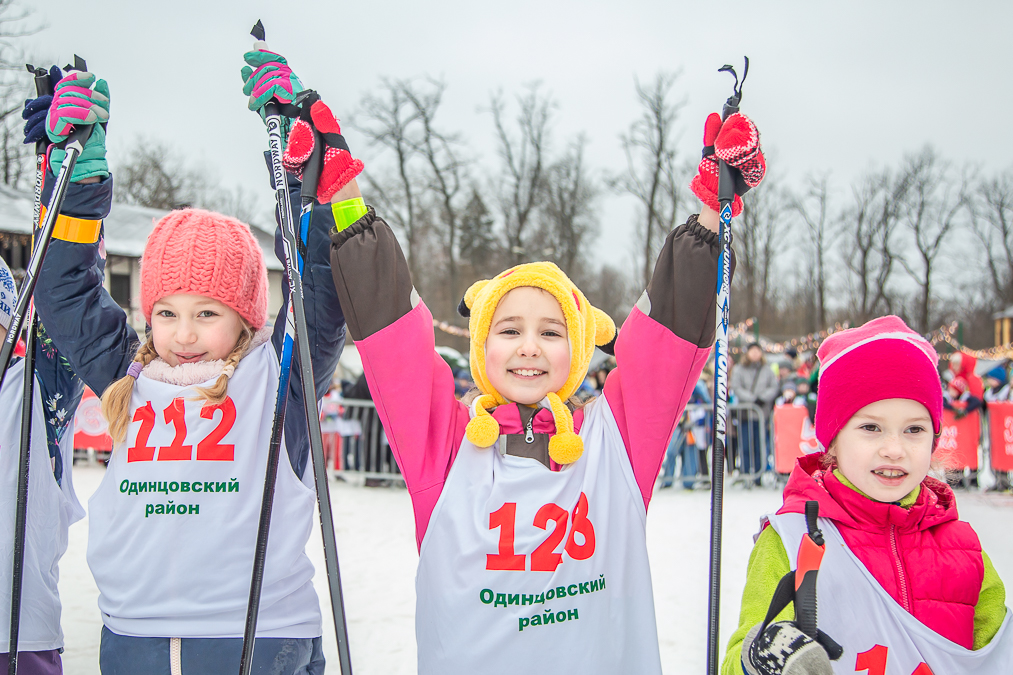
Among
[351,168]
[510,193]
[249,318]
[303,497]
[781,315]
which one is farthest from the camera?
[781,315]

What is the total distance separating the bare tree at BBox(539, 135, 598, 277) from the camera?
24125 mm

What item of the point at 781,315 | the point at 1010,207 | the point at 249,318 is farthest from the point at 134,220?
the point at 1010,207

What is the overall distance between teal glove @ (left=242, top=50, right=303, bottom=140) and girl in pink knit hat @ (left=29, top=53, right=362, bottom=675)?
0.05ft

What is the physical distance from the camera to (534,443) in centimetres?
178

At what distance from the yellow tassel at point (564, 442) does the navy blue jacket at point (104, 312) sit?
67 cm

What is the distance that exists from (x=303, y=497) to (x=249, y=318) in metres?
0.56

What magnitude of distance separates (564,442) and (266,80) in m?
1.15

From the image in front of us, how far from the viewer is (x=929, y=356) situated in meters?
1.73

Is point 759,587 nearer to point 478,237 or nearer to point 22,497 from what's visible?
point 22,497

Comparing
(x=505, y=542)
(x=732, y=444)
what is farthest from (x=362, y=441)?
(x=505, y=542)

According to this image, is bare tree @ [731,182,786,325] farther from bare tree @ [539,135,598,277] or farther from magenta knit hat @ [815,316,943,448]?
magenta knit hat @ [815,316,943,448]

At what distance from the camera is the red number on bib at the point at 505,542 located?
165 centimetres

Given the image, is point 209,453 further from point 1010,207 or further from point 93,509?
point 1010,207

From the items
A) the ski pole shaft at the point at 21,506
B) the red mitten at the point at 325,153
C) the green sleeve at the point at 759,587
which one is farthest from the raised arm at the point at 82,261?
the green sleeve at the point at 759,587
